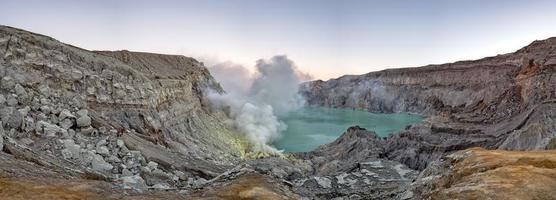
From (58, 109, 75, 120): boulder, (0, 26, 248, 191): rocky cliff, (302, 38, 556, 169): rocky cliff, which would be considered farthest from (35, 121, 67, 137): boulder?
(302, 38, 556, 169): rocky cliff

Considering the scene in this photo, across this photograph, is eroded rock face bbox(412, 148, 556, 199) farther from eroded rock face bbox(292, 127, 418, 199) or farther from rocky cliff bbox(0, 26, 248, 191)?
rocky cliff bbox(0, 26, 248, 191)

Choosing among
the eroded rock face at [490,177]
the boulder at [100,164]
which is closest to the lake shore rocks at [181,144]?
the eroded rock face at [490,177]

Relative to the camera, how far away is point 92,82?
2286 centimetres

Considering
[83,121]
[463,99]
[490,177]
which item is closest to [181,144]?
[83,121]

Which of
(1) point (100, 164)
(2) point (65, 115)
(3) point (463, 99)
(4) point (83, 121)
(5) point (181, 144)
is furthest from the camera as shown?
(3) point (463, 99)

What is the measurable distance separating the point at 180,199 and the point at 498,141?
26460 millimetres

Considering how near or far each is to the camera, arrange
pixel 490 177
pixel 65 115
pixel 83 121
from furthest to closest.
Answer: pixel 83 121 < pixel 65 115 < pixel 490 177

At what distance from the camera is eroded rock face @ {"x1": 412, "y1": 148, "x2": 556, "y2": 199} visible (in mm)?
10281

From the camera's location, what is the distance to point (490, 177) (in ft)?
37.3

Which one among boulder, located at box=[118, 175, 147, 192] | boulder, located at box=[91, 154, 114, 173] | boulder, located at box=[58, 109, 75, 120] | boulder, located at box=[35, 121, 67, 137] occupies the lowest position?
boulder, located at box=[118, 175, 147, 192]

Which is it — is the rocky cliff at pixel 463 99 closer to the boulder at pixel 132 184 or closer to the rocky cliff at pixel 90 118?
the rocky cliff at pixel 90 118

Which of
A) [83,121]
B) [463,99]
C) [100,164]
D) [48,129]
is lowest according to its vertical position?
[100,164]

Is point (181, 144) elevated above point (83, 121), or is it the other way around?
point (83, 121)

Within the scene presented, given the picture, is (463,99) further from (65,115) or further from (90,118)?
(65,115)
